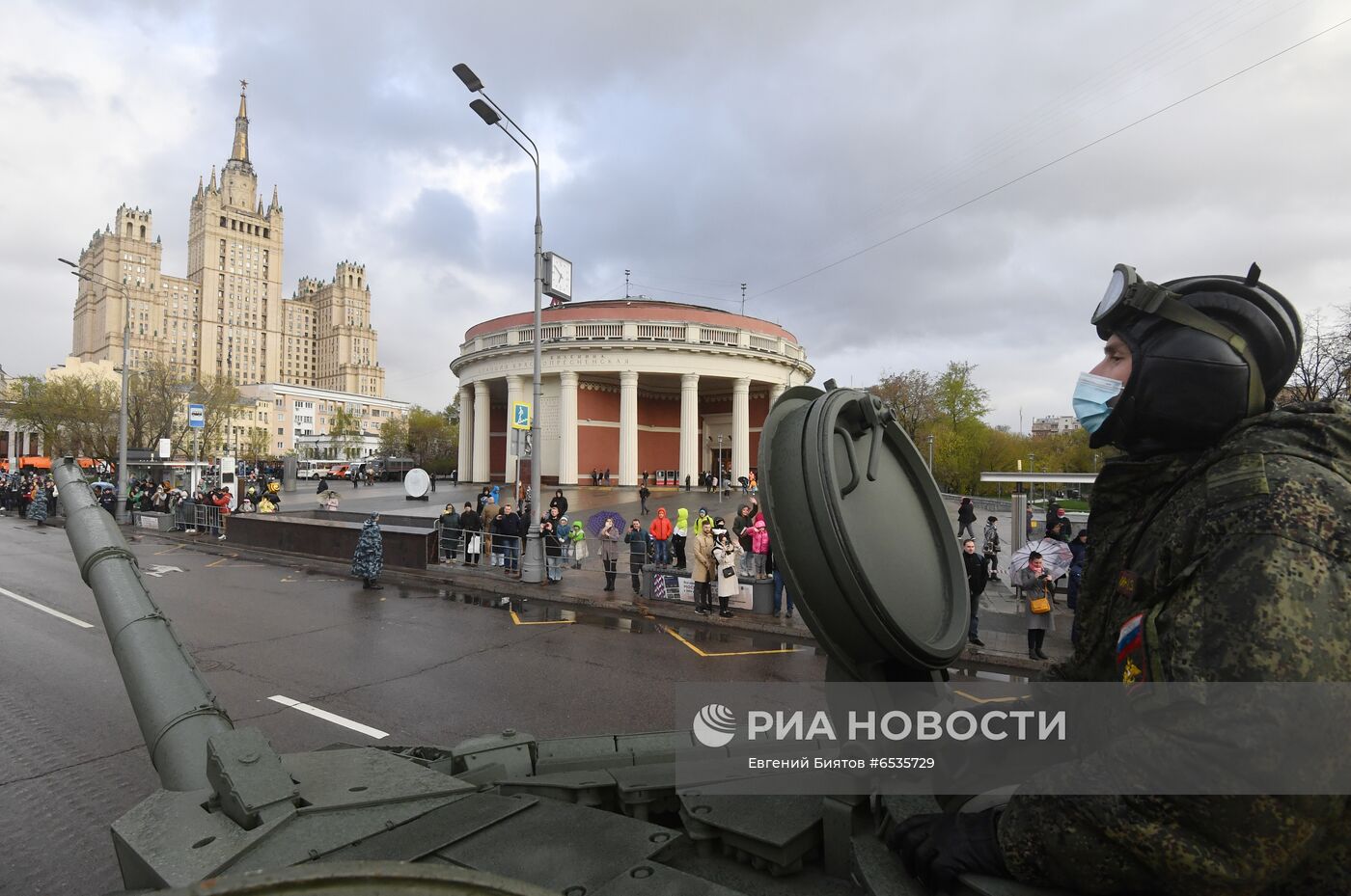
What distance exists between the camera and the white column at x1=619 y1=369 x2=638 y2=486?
47.9 metres

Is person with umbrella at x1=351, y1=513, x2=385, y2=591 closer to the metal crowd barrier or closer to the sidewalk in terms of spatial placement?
the sidewalk

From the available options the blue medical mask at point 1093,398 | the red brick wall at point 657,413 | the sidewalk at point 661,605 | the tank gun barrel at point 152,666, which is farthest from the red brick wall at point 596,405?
the blue medical mask at point 1093,398

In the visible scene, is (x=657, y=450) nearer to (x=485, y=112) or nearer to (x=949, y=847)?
(x=485, y=112)

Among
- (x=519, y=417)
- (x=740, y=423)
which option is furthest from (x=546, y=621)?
(x=740, y=423)

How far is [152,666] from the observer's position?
8.04 feet

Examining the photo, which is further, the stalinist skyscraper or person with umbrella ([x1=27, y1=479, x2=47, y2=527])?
the stalinist skyscraper

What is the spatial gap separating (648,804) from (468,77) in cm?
1515

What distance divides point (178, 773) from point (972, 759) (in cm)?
247

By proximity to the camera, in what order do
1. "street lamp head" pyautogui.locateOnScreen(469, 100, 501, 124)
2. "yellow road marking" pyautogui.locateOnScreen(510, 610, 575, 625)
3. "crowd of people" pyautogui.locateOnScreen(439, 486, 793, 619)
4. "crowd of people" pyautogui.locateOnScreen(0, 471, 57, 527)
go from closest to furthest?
"yellow road marking" pyautogui.locateOnScreen(510, 610, 575, 625) < "crowd of people" pyautogui.locateOnScreen(439, 486, 793, 619) < "street lamp head" pyautogui.locateOnScreen(469, 100, 501, 124) < "crowd of people" pyautogui.locateOnScreen(0, 471, 57, 527)

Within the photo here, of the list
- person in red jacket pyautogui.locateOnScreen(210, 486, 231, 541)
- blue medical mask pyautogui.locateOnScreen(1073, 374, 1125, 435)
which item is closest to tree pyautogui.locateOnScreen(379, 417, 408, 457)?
person in red jacket pyautogui.locateOnScreen(210, 486, 231, 541)

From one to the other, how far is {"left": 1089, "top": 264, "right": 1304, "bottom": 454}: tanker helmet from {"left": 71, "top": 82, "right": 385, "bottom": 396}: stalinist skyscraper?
135428mm

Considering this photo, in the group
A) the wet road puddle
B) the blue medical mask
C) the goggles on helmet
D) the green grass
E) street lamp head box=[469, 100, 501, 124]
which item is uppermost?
street lamp head box=[469, 100, 501, 124]

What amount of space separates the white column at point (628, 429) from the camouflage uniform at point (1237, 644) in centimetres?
4671

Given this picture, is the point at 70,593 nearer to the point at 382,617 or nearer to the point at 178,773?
the point at 382,617
